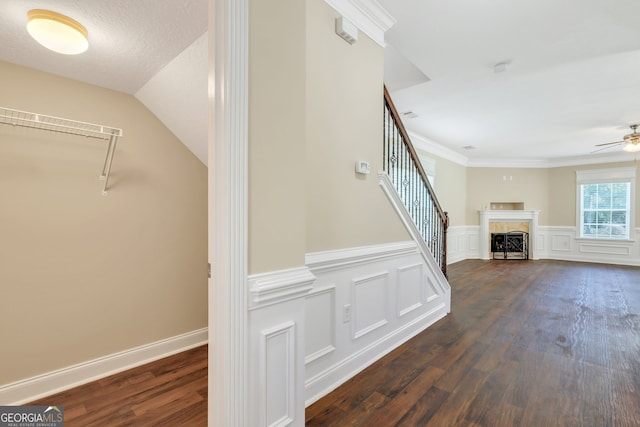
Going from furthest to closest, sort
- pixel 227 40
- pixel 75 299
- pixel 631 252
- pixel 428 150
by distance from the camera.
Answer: pixel 631 252, pixel 428 150, pixel 75 299, pixel 227 40

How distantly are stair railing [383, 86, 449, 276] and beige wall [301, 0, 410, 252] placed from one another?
0.33 m

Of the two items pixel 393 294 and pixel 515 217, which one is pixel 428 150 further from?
pixel 393 294

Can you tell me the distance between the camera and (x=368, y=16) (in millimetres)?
2266

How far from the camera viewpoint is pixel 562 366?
2289mm

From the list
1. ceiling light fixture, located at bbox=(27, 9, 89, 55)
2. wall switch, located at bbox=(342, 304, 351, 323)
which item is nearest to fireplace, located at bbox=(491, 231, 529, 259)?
wall switch, located at bbox=(342, 304, 351, 323)

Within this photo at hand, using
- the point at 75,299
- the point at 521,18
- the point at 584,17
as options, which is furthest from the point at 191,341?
the point at 584,17

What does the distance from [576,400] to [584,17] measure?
284 centimetres

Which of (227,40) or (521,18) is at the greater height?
(521,18)

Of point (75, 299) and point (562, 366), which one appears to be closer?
point (75, 299)

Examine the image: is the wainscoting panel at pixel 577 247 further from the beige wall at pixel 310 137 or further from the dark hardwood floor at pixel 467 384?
the beige wall at pixel 310 137

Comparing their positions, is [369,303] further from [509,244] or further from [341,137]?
[509,244]

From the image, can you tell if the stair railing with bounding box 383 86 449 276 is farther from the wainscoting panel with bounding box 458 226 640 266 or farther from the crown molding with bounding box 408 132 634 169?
the wainscoting panel with bounding box 458 226 640 266

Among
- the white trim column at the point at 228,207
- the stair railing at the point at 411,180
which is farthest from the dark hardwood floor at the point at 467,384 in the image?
the stair railing at the point at 411,180

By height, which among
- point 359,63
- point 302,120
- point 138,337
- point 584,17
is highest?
point 584,17
